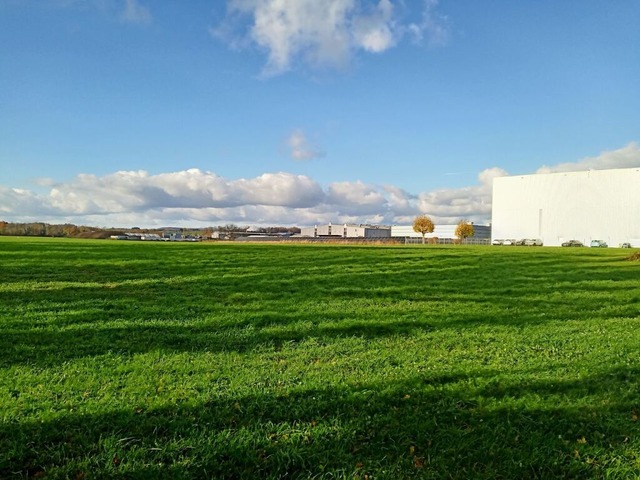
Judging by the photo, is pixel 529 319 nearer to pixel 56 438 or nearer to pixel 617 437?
pixel 617 437

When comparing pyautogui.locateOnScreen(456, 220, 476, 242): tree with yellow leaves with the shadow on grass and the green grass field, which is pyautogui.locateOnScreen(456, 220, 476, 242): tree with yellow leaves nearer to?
the green grass field

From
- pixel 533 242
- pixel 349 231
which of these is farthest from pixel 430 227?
pixel 349 231

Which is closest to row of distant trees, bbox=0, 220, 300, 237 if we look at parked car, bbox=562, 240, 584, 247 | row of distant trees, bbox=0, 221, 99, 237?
row of distant trees, bbox=0, 221, 99, 237

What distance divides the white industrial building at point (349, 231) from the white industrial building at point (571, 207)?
189ft

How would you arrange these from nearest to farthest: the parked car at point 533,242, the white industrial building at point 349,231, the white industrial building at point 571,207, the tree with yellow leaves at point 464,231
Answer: the white industrial building at point 571,207, the parked car at point 533,242, the tree with yellow leaves at point 464,231, the white industrial building at point 349,231

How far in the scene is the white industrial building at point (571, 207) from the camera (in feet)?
221

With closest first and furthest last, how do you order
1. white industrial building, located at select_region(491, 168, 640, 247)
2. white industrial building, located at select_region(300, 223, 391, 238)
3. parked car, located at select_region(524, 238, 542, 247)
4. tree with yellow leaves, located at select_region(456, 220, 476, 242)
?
white industrial building, located at select_region(491, 168, 640, 247), parked car, located at select_region(524, 238, 542, 247), tree with yellow leaves, located at select_region(456, 220, 476, 242), white industrial building, located at select_region(300, 223, 391, 238)

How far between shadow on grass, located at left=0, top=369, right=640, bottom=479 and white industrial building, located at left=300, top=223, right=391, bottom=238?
5064 inches

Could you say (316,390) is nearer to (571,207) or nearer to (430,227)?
(571,207)

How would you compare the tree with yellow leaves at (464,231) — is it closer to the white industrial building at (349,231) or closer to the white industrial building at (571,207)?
the white industrial building at (571,207)

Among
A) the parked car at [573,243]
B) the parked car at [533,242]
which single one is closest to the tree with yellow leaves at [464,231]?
the parked car at [533,242]

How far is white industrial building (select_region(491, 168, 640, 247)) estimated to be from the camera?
67500 millimetres

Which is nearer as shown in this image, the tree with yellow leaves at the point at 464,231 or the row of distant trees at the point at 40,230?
the row of distant trees at the point at 40,230

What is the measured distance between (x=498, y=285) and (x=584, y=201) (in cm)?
6764
